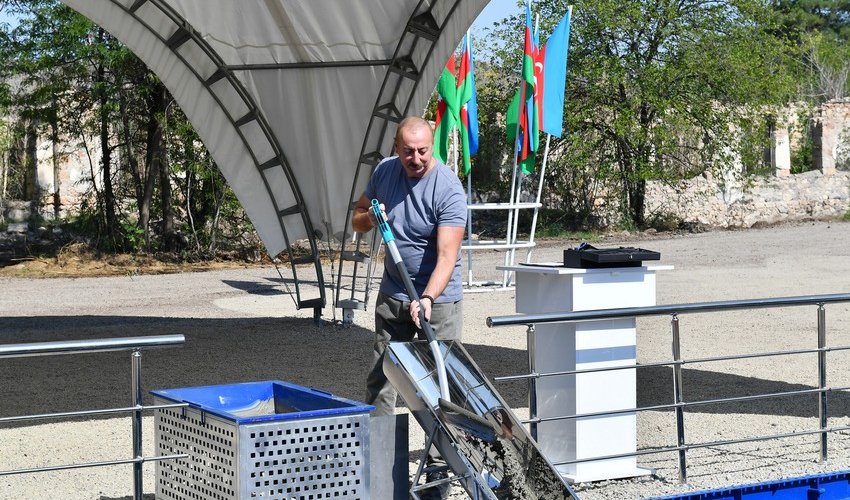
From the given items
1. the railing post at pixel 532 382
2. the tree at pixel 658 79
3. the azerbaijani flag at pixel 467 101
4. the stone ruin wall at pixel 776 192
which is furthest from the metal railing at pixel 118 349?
the stone ruin wall at pixel 776 192

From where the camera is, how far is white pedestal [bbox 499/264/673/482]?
17.6 feet

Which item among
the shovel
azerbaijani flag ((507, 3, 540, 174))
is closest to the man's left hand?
the shovel

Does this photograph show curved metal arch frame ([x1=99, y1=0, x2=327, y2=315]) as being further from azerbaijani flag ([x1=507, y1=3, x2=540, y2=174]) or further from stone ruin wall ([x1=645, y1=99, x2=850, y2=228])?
stone ruin wall ([x1=645, y1=99, x2=850, y2=228])

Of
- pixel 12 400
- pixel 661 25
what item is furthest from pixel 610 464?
pixel 661 25

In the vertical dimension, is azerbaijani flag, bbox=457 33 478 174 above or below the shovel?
above

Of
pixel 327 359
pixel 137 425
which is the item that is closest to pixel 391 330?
pixel 137 425

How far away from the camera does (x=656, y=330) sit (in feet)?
41.1

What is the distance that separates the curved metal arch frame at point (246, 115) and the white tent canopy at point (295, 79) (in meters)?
0.01

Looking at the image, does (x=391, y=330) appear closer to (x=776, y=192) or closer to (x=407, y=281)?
(x=407, y=281)

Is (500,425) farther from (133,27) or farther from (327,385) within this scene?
(133,27)

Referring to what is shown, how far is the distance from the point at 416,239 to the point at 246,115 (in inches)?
244

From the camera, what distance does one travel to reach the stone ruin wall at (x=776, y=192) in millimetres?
27266

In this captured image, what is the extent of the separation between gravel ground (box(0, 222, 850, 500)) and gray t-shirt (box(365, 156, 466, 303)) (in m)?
1.36

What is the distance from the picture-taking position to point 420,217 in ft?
16.6
